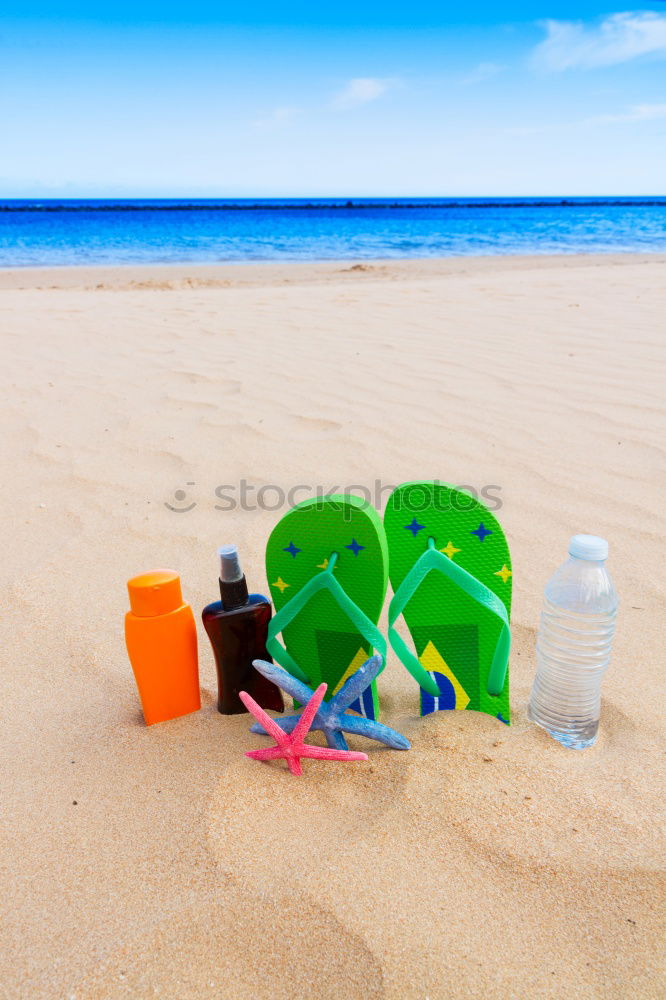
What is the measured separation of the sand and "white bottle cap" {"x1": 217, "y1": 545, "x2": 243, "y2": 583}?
304 mm

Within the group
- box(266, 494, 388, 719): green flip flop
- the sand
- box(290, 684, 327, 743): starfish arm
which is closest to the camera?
the sand

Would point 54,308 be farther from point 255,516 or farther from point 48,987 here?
point 48,987

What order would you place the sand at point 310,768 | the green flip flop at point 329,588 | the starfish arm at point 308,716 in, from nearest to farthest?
the sand at point 310,768 < the starfish arm at point 308,716 < the green flip flop at point 329,588

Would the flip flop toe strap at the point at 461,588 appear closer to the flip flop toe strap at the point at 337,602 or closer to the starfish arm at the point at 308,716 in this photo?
the flip flop toe strap at the point at 337,602

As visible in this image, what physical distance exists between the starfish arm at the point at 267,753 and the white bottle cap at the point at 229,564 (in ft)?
1.01

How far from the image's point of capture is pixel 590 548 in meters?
1.11

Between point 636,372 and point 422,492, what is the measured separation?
2.69 m

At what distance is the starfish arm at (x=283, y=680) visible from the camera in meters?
1.19

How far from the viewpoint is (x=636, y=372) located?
135 inches

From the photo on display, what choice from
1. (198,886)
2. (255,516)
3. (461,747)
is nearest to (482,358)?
(255,516)

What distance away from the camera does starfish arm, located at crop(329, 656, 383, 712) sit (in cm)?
114

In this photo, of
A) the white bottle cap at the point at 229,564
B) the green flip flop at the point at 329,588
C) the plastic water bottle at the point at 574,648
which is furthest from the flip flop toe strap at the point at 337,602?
the plastic water bottle at the point at 574,648

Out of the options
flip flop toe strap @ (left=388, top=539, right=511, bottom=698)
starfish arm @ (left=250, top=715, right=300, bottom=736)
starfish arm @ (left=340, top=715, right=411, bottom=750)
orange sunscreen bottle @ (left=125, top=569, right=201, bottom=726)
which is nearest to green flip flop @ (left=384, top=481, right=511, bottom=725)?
flip flop toe strap @ (left=388, top=539, right=511, bottom=698)

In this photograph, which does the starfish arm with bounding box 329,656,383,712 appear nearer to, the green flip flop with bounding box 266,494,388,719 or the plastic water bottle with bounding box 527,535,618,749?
the green flip flop with bounding box 266,494,388,719
